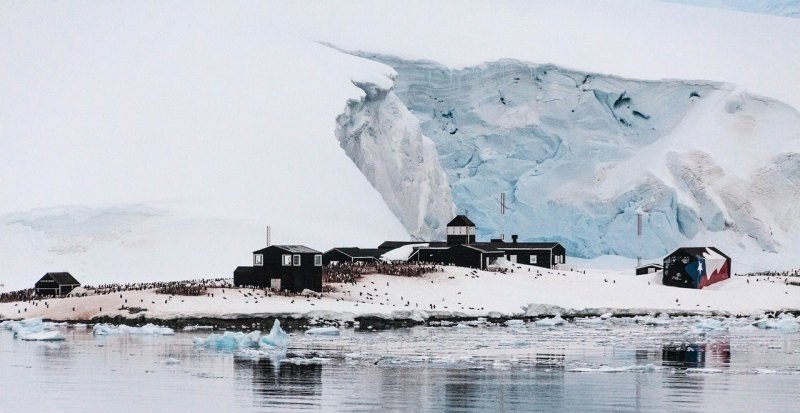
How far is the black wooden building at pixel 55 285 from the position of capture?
204 feet

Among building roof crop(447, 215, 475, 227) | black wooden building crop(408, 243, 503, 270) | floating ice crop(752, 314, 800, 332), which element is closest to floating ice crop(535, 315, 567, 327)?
floating ice crop(752, 314, 800, 332)

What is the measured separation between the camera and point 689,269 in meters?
74.1

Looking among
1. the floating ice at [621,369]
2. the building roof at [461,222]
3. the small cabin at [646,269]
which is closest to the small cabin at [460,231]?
the building roof at [461,222]

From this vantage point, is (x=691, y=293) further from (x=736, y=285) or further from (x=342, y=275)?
(x=342, y=275)

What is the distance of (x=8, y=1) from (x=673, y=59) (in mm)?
54052

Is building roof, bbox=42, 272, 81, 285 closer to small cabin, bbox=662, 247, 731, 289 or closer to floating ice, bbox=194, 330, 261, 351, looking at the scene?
floating ice, bbox=194, 330, 261, 351

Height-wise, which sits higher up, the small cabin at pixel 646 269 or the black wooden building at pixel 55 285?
the small cabin at pixel 646 269

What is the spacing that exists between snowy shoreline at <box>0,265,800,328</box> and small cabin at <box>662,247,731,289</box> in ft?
2.38

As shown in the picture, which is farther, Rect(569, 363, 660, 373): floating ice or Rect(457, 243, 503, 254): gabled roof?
Rect(457, 243, 503, 254): gabled roof

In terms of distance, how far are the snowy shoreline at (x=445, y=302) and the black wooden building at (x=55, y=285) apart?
168 inches

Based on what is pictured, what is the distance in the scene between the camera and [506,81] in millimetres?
106188

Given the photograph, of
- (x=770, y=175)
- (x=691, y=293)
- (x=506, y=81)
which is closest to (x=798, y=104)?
(x=770, y=175)

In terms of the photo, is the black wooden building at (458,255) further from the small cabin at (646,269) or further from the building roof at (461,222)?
the small cabin at (646,269)

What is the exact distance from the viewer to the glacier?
321 feet
